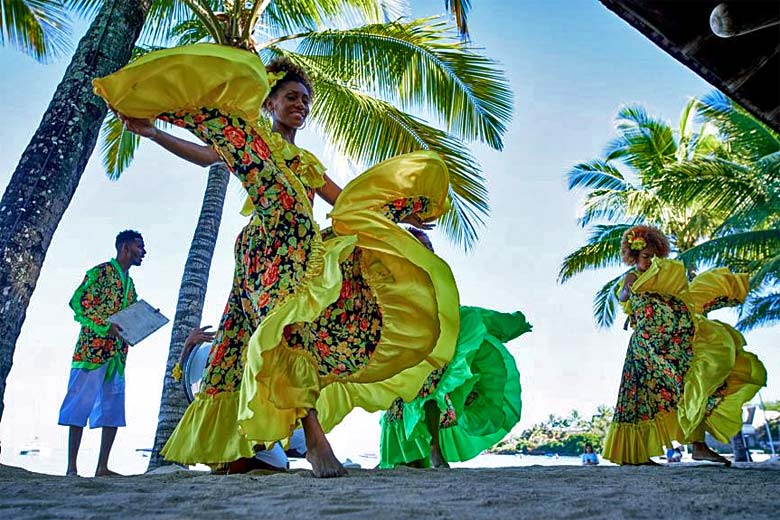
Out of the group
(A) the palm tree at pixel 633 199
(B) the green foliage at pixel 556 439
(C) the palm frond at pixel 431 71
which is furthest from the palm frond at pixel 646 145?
(B) the green foliage at pixel 556 439

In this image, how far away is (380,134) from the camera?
817 cm

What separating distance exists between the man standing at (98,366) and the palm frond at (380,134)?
3696 mm

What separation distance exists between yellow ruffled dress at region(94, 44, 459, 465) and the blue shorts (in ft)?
8.05

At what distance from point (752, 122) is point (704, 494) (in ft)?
39.1

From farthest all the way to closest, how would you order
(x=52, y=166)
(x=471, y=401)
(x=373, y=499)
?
1. (x=471, y=401)
2. (x=52, y=166)
3. (x=373, y=499)

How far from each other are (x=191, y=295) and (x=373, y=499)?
5.27 metres

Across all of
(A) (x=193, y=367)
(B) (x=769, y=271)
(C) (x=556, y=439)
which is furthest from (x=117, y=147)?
(C) (x=556, y=439)

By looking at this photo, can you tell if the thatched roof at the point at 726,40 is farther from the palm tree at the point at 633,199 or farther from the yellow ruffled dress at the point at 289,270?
the palm tree at the point at 633,199

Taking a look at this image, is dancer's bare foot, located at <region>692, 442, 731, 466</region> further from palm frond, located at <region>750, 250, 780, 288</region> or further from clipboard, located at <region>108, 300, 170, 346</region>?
palm frond, located at <region>750, 250, 780, 288</region>

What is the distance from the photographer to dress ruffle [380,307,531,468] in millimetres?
4297

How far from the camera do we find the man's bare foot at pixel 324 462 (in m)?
2.57

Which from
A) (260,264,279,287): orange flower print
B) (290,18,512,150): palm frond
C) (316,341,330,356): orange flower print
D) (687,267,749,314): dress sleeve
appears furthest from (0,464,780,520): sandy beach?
(290,18,512,150): palm frond

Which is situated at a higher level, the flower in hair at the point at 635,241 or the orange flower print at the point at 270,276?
the flower in hair at the point at 635,241

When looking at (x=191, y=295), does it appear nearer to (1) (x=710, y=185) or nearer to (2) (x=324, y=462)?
(2) (x=324, y=462)
